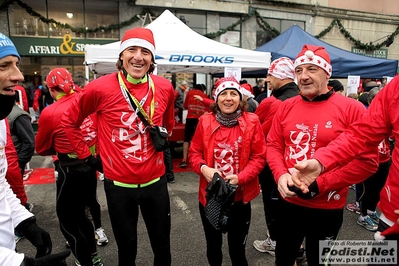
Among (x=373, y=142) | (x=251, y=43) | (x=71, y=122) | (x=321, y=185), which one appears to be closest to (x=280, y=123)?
(x=321, y=185)

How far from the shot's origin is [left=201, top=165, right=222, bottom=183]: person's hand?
7.81ft

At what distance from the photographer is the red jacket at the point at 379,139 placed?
1.48 m

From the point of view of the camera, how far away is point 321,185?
1901mm

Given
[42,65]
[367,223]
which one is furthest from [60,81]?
[42,65]

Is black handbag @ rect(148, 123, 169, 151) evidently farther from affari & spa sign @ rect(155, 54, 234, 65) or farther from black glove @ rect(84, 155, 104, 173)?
affari & spa sign @ rect(155, 54, 234, 65)

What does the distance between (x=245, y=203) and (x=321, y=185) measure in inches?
30.0

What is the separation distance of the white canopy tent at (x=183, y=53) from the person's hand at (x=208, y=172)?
149 inches

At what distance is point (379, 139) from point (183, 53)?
198 inches

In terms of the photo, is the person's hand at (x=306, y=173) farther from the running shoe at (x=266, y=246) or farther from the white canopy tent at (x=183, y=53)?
the white canopy tent at (x=183, y=53)

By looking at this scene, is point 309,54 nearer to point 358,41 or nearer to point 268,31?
point 268,31

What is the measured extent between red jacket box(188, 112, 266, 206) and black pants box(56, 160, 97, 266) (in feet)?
4.08

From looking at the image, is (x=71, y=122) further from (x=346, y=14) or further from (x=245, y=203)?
(x=346, y=14)

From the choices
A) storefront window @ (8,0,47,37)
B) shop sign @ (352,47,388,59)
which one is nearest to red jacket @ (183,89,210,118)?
storefront window @ (8,0,47,37)
